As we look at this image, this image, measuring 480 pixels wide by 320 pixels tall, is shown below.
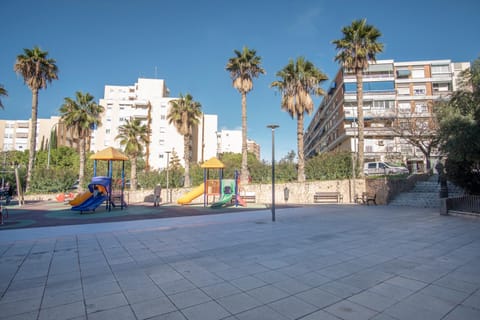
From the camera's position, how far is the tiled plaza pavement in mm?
3338

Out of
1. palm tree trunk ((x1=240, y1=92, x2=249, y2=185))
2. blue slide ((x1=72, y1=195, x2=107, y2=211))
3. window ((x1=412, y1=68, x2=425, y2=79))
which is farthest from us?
window ((x1=412, y1=68, x2=425, y2=79))

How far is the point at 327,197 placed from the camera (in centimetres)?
2142

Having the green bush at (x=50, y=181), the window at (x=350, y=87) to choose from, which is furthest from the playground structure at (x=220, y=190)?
the window at (x=350, y=87)

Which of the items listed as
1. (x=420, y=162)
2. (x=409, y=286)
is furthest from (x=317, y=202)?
(x=420, y=162)

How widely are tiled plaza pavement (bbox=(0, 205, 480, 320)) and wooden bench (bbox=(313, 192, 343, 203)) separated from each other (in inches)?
499

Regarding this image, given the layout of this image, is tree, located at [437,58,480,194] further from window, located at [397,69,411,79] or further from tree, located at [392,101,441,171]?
window, located at [397,69,411,79]

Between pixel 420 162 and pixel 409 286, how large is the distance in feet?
151

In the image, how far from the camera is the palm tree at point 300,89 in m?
22.5

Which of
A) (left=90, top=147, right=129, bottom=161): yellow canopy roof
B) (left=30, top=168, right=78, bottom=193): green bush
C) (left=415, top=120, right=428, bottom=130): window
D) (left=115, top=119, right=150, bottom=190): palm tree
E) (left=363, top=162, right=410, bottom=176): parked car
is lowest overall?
(left=30, top=168, right=78, bottom=193): green bush

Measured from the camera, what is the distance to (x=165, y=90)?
68938mm

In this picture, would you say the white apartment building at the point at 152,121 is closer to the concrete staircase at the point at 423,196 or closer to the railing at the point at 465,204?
the concrete staircase at the point at 423,196

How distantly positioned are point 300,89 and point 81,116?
22411 millimetres

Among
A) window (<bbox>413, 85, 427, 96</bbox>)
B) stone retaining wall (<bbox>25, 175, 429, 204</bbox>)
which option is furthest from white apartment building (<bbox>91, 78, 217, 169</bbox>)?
window (<bbox>413, 85, 427, 96</bbox>)

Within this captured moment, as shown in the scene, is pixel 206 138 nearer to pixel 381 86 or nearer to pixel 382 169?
pixel 381 86
